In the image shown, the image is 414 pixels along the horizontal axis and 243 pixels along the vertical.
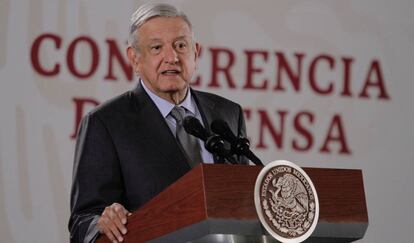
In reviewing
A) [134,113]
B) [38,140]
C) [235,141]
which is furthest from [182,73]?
[38,140]

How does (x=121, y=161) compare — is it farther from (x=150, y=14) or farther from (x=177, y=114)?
(x=150, y=14)

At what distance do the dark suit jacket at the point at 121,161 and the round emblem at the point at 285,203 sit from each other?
0.51m

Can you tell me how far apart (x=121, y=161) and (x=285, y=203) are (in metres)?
0.65

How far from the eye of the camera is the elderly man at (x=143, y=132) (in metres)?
2.07

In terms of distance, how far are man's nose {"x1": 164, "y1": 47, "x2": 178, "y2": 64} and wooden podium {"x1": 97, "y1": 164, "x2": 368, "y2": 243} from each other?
1.70 feet

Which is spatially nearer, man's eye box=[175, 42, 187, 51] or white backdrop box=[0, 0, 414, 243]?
man's eye box=[175, 42, 187, 51]

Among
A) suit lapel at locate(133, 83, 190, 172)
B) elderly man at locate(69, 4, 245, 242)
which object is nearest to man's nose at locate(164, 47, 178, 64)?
elderly man at locate(69, 4, 245, 242)

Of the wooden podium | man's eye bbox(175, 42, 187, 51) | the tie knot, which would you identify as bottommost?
the wooden podium

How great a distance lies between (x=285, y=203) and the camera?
1.56m

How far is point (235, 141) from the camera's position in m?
1.87

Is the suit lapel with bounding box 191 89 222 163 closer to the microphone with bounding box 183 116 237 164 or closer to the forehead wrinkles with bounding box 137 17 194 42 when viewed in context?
the forehead wrinkles with bounding box 137 17 194 42

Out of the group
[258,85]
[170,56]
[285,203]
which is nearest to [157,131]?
[170,56]

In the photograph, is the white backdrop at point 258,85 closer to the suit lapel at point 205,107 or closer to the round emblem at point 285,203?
the suit lapel at point 205,107

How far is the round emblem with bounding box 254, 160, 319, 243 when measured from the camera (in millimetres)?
1549
